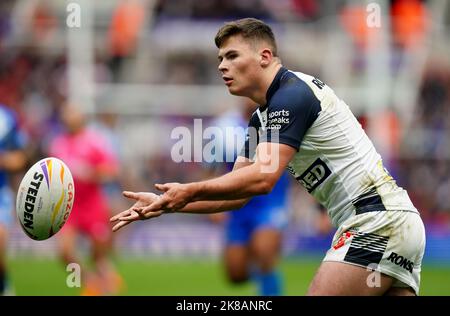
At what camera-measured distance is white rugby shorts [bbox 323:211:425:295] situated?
5.22m

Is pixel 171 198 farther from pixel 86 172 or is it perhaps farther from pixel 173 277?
pixel 173 277

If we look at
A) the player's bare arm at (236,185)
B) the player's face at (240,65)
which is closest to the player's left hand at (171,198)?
the player's bare arm at (236,185)

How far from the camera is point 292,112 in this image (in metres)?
5.19

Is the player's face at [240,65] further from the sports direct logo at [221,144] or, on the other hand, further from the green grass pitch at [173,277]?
the green grass pitch at [173,277]

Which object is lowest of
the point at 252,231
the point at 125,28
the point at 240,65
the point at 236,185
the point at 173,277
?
the point at 173,277

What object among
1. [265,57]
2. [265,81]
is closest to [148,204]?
[265,81]

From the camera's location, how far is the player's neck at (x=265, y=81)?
555 cm

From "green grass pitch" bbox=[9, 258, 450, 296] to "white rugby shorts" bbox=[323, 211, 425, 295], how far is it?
19.9 feet

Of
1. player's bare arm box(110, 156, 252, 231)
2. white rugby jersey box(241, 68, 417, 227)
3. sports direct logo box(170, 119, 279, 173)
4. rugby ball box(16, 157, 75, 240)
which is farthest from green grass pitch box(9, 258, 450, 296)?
white rugby jersey box(241, 68, 417, 227)

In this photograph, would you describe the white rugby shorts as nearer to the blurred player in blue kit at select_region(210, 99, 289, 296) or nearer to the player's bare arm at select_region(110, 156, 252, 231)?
the player's bare arm at select_region(110, 156, 252, 231)

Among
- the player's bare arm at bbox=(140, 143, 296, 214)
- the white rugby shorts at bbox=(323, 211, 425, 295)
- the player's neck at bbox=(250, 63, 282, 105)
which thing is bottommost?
the white rugby shorts at bbox=(323, 211, 425, 295)

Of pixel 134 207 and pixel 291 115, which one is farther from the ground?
pixel 291 115

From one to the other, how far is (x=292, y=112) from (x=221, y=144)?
221 inches
